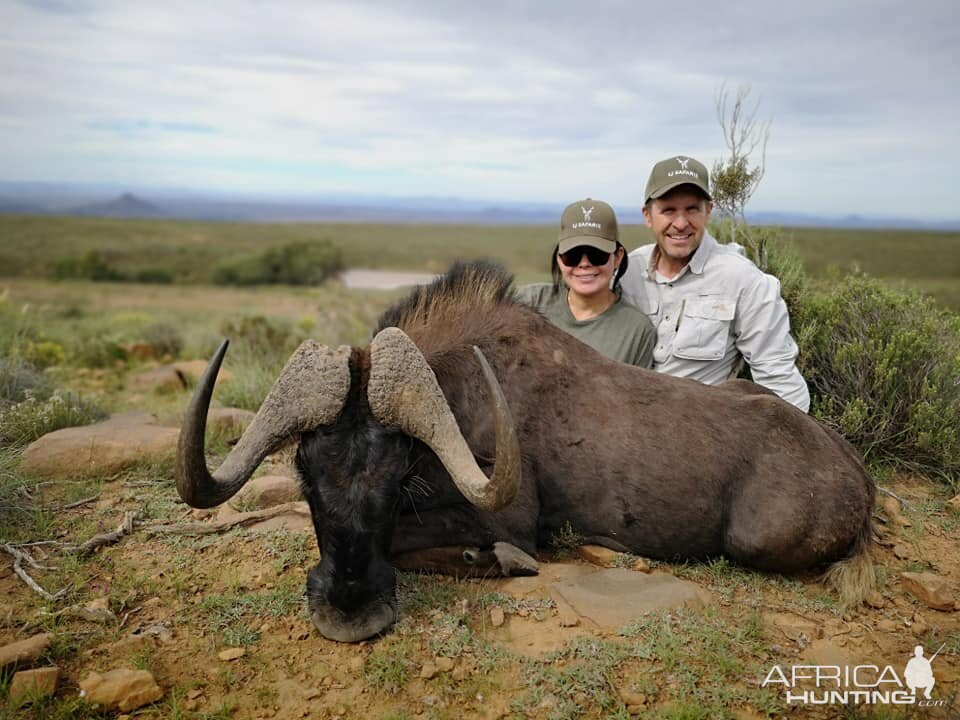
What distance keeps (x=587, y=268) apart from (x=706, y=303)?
94 centimetres

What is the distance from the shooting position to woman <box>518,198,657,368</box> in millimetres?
5074

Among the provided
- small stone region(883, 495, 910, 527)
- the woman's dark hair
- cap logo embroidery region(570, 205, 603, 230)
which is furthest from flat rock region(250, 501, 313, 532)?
small stone region(883, 495, 910, 527)

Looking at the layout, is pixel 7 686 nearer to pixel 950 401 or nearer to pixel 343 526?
pixel 343 526

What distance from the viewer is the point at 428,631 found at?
3.38 m

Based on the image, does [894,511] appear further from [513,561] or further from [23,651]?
[23,651]

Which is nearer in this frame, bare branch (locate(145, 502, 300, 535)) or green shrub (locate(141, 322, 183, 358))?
bare branch (locate(145, 502, 300, 535))

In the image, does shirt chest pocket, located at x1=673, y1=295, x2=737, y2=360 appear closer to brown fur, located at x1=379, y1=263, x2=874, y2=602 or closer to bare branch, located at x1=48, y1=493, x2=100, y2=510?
brown fur, located at x1=379, y1=263, x2=874, y2=602

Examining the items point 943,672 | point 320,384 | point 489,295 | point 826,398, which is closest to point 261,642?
point 320,384

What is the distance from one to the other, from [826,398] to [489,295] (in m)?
3.24

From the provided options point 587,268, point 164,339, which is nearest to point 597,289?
point 587,268

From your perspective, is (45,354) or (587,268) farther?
(45,354)

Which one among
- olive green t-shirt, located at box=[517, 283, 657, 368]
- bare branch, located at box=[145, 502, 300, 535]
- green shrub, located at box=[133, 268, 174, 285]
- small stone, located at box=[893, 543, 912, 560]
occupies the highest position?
olive green t-shirt, located at box=[517, 283, 657, 368]

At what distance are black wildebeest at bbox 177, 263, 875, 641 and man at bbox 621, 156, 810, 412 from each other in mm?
879

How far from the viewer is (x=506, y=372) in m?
4.12
